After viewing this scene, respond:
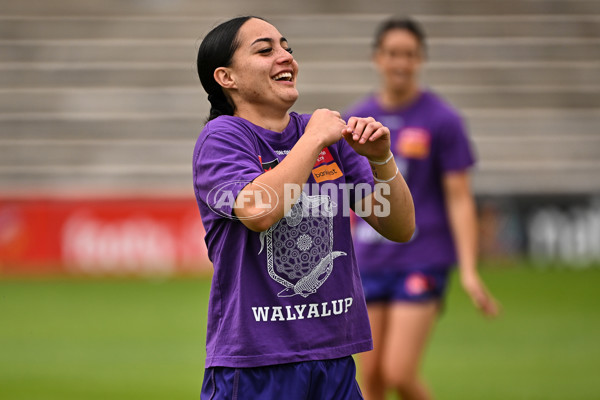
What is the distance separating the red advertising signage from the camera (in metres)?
14.3

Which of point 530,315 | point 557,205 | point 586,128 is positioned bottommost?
point 530,315

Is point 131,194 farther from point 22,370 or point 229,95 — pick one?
point 229,95

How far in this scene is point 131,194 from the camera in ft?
48.0

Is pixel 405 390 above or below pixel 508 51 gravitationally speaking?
below

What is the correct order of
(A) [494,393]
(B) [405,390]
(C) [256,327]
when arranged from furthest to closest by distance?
(A) [494,393], (B) [405,390], (C) [256,327]

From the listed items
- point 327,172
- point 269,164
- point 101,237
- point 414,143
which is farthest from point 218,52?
point 101,237

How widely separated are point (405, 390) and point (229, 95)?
259 cm

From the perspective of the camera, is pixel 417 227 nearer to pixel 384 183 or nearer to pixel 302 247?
pixel 384 183

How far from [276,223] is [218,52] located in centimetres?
61

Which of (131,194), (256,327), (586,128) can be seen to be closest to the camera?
(256,327)

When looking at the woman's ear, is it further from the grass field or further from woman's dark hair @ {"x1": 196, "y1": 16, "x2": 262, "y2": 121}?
the grass field

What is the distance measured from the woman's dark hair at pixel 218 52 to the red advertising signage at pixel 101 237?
11.0 metres

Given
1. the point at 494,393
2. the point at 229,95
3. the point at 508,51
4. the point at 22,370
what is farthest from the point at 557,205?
the point at 229,95

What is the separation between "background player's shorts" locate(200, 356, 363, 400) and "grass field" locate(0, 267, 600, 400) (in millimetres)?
3992
